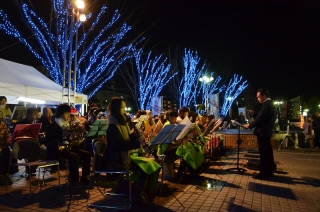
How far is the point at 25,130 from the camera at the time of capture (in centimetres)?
666

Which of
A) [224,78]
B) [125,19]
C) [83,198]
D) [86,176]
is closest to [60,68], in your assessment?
[125,19]

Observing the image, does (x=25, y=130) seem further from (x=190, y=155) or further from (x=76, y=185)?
(x=190, y=155)

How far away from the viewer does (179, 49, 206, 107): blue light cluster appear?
97.7ft

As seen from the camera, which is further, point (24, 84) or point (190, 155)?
point (24, 84)

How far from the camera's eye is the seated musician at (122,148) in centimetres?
514

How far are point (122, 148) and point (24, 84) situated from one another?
7.09 m

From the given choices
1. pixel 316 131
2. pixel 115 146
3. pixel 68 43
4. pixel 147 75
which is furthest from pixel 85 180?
pixel 147 75

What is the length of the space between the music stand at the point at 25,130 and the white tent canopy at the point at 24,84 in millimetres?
4026

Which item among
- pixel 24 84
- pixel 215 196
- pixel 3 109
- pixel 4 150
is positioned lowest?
pixel 215 196

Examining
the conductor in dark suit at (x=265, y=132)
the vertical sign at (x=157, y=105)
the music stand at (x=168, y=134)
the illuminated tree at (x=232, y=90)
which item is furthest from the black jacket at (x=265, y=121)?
the illuminated tree at (x=232, y=90)

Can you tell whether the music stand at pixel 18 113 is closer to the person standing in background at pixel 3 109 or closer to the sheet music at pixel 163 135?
the person standing in background at pixel 3 109

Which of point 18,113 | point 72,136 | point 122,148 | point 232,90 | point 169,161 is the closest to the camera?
point 122,148

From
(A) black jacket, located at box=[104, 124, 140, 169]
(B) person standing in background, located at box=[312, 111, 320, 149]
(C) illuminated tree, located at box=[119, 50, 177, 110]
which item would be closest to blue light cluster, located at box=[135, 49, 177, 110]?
(C) illuminated tree, located at box=[119, 50, 177, 110]

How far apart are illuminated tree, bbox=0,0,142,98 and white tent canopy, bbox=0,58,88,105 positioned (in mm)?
1048
